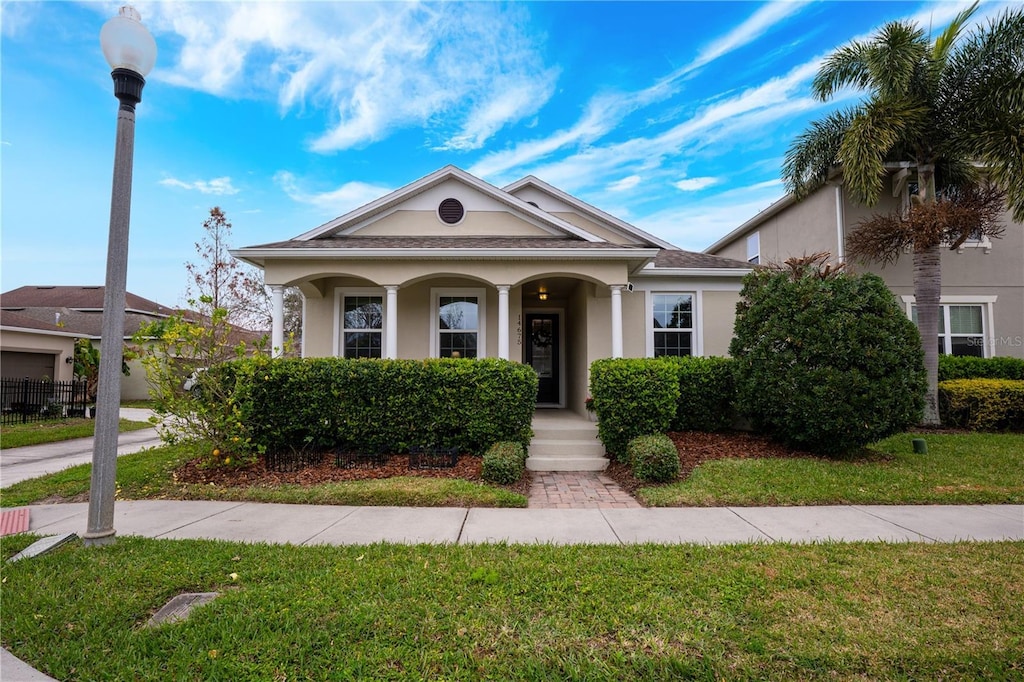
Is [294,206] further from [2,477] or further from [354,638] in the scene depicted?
[354,638]

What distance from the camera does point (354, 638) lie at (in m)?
2.54

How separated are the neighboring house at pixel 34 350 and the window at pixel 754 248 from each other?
2492 cm

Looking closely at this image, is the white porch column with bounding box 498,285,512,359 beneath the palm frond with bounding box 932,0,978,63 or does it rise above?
beneath

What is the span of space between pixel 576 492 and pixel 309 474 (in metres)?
3.76

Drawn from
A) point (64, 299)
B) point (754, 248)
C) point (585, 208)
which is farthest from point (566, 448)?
point (64, 299)

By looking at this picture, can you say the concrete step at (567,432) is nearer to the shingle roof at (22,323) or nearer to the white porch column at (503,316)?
the white porch column at (503,316)

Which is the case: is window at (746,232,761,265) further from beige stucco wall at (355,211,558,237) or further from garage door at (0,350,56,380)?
garage door at (0,350,56,380)

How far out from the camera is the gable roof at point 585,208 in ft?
38.8

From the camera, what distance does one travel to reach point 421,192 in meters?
10.3

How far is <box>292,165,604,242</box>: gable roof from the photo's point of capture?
9945 millimetres

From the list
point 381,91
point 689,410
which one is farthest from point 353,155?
point 689,410

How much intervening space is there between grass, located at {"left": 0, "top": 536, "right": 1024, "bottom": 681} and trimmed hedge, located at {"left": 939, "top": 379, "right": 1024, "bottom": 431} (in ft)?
26.9

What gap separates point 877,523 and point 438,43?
11.1m

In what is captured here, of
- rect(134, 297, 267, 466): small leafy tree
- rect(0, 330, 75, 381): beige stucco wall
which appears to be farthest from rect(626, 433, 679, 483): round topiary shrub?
rect(0, 330, 75, 381): beige stucco wall
